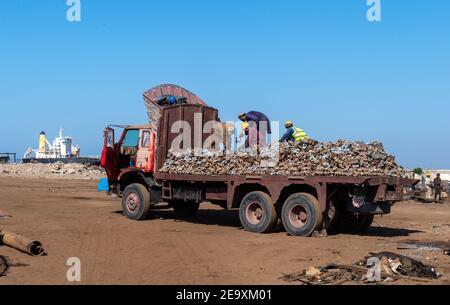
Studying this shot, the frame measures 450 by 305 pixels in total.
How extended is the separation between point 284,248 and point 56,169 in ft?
125

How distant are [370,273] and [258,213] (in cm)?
600

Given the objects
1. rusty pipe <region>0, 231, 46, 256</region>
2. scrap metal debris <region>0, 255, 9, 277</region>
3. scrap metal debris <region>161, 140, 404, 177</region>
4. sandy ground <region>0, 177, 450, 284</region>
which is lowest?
sandy ground <region>0, 177, 450, 284</region>

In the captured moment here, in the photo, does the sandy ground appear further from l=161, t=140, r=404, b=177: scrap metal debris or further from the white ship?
the white ship

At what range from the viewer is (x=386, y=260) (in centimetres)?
865

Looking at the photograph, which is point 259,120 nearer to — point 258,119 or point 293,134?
point 258,119

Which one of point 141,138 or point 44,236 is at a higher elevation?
point 141,138

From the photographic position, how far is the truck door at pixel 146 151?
53.1 ft

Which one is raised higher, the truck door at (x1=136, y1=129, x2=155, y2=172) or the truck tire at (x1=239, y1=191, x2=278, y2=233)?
the truck door at (x1=136, y1=129, x2=155, y2=172)

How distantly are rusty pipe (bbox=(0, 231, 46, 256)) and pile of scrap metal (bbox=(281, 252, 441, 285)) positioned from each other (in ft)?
14.7

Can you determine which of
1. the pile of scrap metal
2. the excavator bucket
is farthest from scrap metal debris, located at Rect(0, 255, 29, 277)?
the excavator bucket

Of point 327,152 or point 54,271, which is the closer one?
point 54,271

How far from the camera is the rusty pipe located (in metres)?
9.88
